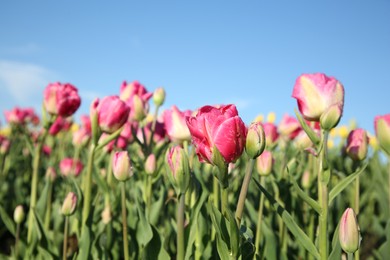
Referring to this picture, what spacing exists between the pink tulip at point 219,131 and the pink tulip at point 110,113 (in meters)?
0.58

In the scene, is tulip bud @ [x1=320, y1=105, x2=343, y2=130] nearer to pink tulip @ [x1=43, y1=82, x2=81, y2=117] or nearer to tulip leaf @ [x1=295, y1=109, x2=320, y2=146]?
tulip leaf @ [x1=295, y1=109, x2=320, y2=146]

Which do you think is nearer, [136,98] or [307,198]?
[307,198]

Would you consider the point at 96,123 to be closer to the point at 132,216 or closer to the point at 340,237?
the point at 132,216

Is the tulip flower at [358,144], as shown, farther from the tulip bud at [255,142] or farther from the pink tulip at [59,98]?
the pink tulip at [59,98]

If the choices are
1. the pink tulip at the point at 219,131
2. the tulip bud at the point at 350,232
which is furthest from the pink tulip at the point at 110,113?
the tulip bud at the point at 350,232

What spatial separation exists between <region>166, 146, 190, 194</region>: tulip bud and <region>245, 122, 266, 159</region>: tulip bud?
17 centimetres

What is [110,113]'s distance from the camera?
138 centimetres

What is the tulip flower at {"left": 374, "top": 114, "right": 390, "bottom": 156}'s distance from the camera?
117 cm

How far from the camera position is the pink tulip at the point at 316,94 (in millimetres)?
1005

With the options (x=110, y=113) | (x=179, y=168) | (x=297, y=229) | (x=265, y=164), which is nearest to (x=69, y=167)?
(x=110, y=113)

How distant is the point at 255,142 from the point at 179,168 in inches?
8.0

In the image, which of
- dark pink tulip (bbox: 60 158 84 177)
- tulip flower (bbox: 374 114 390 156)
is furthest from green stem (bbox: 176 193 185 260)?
dark pink tulip (bbox: 60 158 84 177)

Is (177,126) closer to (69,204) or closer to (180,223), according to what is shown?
(69,204)

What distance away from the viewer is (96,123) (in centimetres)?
133
